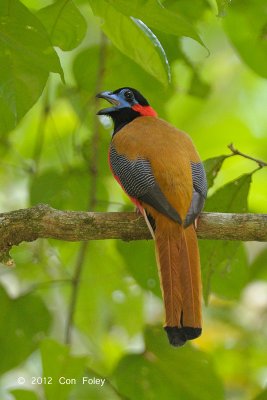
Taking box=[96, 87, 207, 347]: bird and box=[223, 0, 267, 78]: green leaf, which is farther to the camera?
box=[223, 0, 267, 78]: green leaf

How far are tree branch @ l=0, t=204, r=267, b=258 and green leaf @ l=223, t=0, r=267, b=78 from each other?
35.6 inches

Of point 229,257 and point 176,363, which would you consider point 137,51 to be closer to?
point 229,257

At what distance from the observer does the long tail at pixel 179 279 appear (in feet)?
10.2

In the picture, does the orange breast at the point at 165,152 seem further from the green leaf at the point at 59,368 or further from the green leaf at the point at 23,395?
the green leaf at the point at 23,395

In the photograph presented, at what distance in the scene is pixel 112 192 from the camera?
5672 mm

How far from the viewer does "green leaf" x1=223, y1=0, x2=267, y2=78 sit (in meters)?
3.81

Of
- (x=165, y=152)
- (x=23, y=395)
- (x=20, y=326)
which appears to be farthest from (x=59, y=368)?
(x=165, y=152)

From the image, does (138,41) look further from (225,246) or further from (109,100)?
(109,100)

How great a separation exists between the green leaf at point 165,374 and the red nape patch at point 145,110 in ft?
4.52

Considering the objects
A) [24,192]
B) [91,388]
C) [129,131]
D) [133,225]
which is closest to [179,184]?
[133,225]

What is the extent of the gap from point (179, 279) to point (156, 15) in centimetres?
111

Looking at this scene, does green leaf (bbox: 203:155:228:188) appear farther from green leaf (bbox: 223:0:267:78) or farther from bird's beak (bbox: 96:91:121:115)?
bird's beak (bbox: 96:91:121:115)

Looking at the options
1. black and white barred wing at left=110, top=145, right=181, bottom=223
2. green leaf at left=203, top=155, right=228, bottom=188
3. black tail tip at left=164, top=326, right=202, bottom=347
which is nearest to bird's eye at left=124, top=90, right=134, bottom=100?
black and white barred wing at left=110, top=145, right=181, bottom=223

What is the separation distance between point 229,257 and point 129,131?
0.93 m
